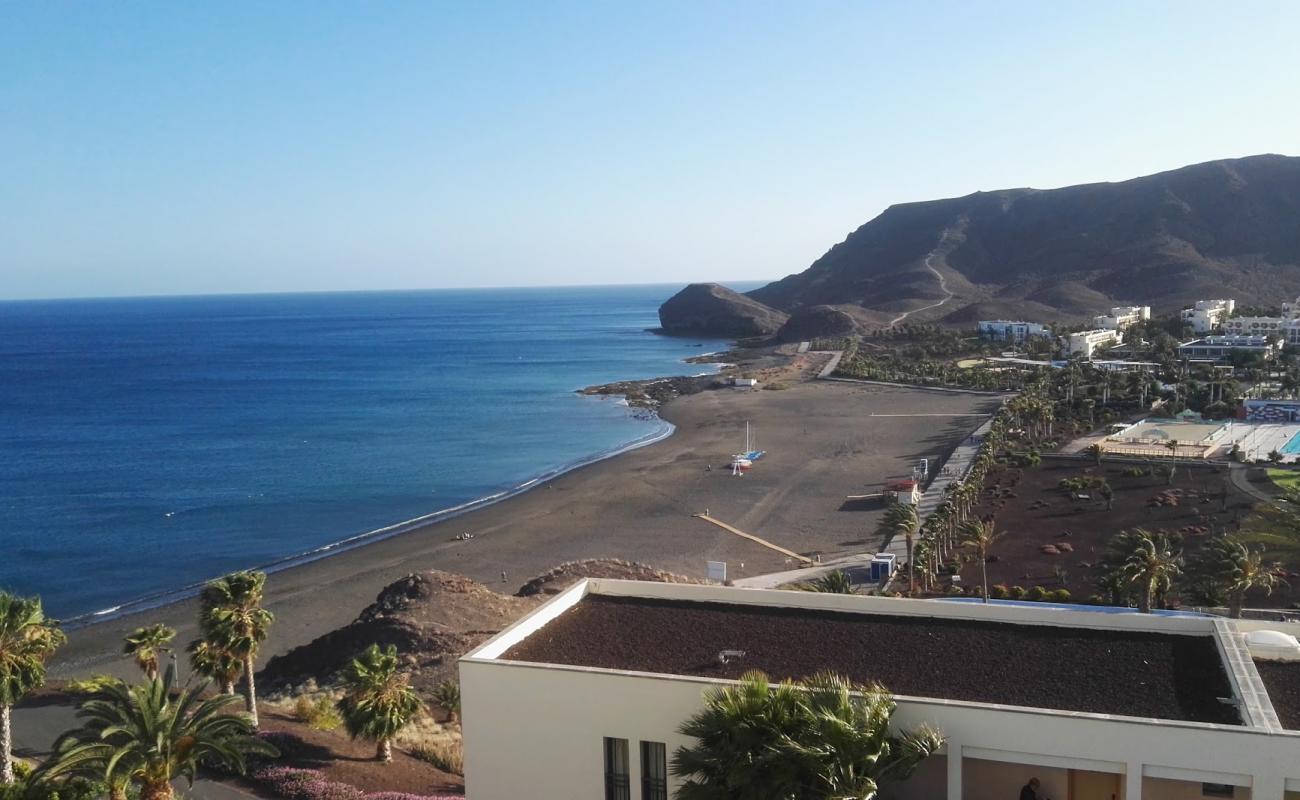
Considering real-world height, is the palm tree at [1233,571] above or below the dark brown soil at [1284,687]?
below

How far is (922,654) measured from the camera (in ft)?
49.3

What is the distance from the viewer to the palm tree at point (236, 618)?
2262 cm

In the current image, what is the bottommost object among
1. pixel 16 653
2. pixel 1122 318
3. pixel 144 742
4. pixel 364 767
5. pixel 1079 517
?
pixel 1079 517

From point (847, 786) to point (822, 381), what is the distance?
98307 millimetres

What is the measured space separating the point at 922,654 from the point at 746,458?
1974 inches

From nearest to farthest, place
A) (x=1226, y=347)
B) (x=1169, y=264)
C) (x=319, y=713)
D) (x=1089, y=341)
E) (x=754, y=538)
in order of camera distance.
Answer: (x=319, y=713)
(x=754, y=538)
(x=1226, y=347)
(x=1089, y=341)
(x=1169, y=264)

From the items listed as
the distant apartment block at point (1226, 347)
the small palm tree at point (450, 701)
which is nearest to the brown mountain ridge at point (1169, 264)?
the distant apartment block at point (1226, 347)

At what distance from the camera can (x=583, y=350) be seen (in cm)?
16575

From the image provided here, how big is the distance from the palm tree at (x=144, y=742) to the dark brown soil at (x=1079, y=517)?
29.1 meters

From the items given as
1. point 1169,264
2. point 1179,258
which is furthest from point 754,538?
point 1179,258

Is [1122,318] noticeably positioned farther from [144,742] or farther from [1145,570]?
[144,742]

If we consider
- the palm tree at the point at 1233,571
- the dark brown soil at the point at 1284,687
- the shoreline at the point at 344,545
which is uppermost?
the dark brown soil at the point at 1284,687

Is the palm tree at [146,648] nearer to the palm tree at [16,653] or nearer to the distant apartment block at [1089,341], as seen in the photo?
the palm tree at [16,653]

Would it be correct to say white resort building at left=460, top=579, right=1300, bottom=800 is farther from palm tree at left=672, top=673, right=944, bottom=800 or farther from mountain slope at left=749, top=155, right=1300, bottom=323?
mountain slope at left=749, top=155, right=1300, bottom=323
